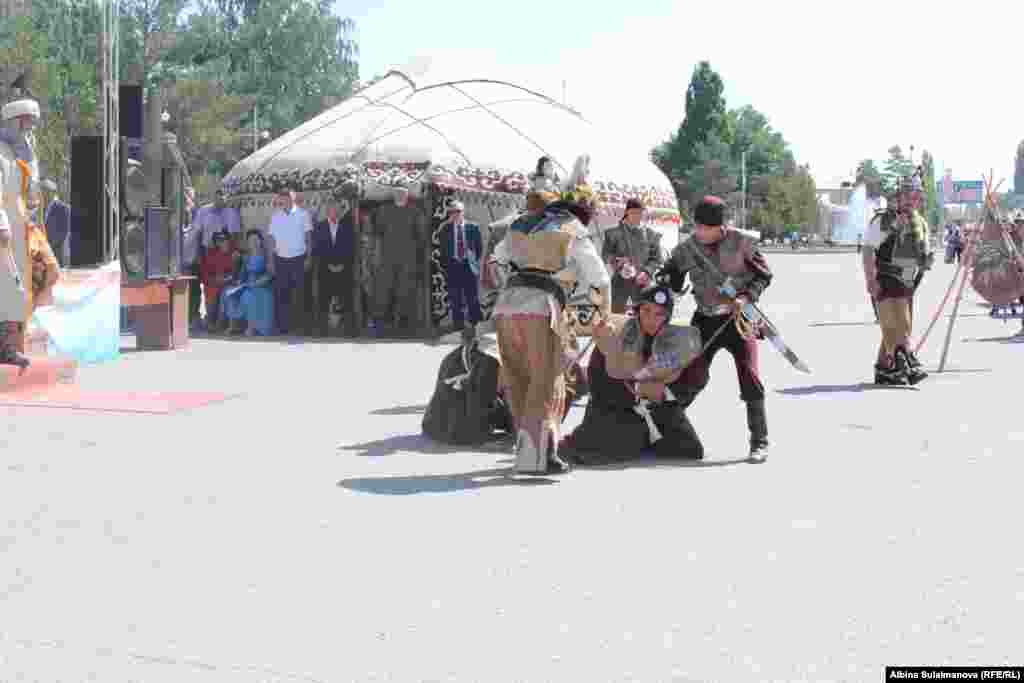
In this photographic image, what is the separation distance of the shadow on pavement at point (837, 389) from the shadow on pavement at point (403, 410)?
271 centimetres

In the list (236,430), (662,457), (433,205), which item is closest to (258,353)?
(433,205)

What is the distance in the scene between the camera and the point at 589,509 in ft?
18.7

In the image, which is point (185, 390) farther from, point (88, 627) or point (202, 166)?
point (202, 166)

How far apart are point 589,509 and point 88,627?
2.33 meters

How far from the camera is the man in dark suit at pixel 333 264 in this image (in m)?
14.8

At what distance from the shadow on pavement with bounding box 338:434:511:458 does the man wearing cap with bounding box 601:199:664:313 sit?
7.76 ft

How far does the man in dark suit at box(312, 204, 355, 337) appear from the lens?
14.8 meters

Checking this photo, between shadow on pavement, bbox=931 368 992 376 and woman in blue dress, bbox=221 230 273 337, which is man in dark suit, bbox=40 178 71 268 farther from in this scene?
shadow on pavement, bbox=931 368 992 376

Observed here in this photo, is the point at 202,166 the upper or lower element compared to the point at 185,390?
upper

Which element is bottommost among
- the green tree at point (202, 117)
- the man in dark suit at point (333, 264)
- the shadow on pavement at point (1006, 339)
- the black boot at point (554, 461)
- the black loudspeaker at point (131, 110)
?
the black boot at point (554, 461)

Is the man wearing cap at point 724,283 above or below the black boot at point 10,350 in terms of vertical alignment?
above

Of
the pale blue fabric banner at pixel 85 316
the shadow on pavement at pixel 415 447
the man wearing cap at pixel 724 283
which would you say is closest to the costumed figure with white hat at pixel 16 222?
the pale blue fabric banner at pixel 85 316

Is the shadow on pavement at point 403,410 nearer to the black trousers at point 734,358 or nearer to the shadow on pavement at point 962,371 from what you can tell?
the black trousers at point 734,358

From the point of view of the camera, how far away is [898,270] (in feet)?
33.5
